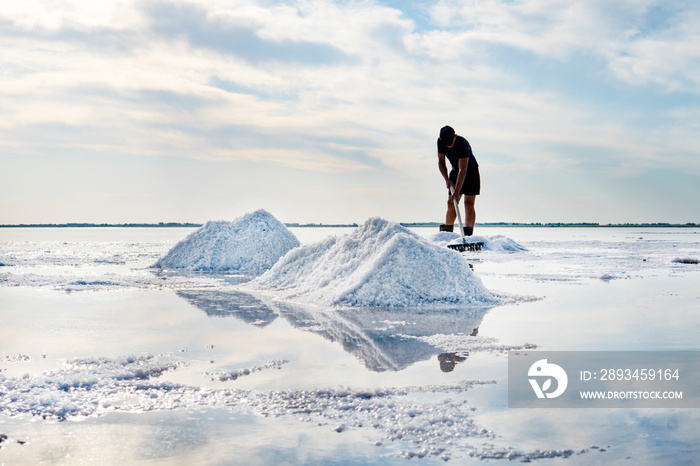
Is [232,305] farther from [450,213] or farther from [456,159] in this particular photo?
[450,213]

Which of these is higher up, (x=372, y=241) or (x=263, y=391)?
(x=372, y=241)

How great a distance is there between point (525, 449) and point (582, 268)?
38.0 feet

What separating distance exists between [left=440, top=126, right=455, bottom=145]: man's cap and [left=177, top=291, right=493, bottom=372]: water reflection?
527 centimetres

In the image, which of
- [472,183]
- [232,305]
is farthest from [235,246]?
[232,305]

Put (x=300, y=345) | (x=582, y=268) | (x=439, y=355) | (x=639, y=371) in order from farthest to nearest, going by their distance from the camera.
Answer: (x=582, y=268) → (x=300, y=345) → (x=439, y=355) → (x=639, y=371)

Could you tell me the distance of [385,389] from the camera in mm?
3211

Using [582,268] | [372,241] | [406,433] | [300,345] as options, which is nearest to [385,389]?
[406,433]

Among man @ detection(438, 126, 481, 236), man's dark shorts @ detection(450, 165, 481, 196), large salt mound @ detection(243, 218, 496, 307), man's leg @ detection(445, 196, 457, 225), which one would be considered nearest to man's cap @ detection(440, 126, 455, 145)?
man @ detection(438, 126, 481, 236)

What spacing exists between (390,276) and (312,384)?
13.6 feet

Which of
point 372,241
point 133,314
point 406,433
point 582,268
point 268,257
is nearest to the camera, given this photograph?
point 406,433

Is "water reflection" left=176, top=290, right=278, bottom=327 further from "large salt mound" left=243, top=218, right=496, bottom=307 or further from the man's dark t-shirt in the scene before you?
the man's dark t-shirt

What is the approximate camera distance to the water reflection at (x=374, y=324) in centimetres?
414

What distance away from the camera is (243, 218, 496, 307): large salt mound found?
A: 23.6 feet

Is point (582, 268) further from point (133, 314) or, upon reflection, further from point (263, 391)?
point (263, 391)
